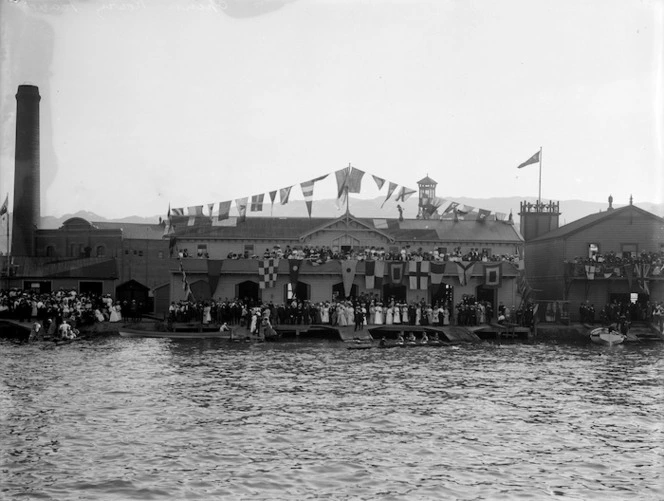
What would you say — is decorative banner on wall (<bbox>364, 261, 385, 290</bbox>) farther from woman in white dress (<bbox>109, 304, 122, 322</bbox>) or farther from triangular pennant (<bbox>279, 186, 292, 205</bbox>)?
woman in white dress (<bbox>109, 304, 122, 322</bbox>)

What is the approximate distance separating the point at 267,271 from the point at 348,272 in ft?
19.0

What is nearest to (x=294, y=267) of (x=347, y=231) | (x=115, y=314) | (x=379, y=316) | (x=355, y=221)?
(x=379, y=316)

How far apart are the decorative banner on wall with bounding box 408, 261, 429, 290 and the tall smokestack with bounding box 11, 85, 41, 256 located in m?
41.6

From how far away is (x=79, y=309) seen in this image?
202ft

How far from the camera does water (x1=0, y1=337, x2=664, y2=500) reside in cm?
2489

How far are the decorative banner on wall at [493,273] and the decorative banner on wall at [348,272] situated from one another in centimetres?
965

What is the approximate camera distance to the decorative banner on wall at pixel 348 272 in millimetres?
64875

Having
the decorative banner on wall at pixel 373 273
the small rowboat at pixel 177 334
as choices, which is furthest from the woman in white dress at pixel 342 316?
the small rowboat at pixel 177 334

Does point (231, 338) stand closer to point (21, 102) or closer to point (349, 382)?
point (349, 382)

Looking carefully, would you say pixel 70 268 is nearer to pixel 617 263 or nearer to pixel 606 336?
pixel 606 336

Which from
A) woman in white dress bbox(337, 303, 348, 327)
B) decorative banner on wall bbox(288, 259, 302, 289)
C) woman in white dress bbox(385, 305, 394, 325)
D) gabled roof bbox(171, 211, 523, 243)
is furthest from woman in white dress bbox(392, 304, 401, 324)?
gabled roof bbox(171, 211, 523, 243)

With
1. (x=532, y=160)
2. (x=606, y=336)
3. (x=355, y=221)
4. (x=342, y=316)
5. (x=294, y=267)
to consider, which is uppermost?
(x=532, y=160)

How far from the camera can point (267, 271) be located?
64.9m

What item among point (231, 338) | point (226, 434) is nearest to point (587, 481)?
point (226, 434)
